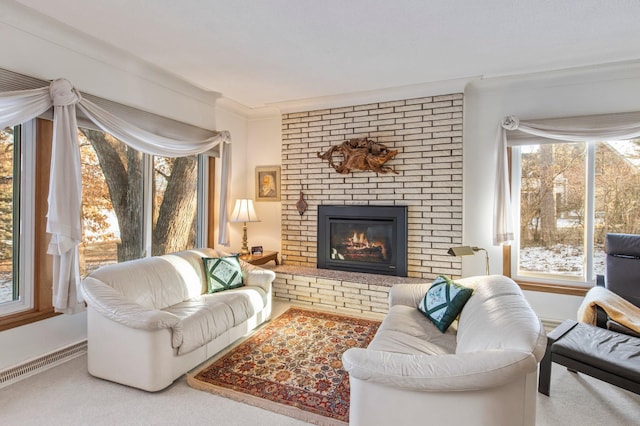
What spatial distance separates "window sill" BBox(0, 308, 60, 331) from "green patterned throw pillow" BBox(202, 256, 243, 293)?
1222mm

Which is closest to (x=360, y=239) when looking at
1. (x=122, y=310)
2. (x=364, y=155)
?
(x=364, y=155)

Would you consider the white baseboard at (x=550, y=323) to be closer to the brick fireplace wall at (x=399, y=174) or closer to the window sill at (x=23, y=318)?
the brick fireplace wall at (x=399, y=174)

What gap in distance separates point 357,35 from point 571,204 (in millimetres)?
2871

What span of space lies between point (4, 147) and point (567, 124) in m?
4.93

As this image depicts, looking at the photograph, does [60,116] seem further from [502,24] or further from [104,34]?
[502,24]

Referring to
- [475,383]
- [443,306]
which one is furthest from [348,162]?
[475,383]

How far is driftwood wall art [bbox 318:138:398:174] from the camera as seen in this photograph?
13.2 ft

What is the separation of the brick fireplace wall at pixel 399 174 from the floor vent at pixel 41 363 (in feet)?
8.32

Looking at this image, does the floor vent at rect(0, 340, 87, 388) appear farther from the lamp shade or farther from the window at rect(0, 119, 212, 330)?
the lamp shade

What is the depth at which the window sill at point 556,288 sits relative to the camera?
341 centimetres

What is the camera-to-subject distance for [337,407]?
208 centimetres

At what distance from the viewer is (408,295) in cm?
287

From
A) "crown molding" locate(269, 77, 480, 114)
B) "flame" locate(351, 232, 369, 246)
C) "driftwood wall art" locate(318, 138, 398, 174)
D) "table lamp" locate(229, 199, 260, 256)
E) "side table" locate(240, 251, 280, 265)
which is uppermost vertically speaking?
"crown molding" locate(269, 77, 480, 114)

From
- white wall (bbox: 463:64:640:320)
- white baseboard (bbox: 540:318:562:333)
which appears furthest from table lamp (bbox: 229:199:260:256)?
white baseboard (bbox: 540:318:562:333)
